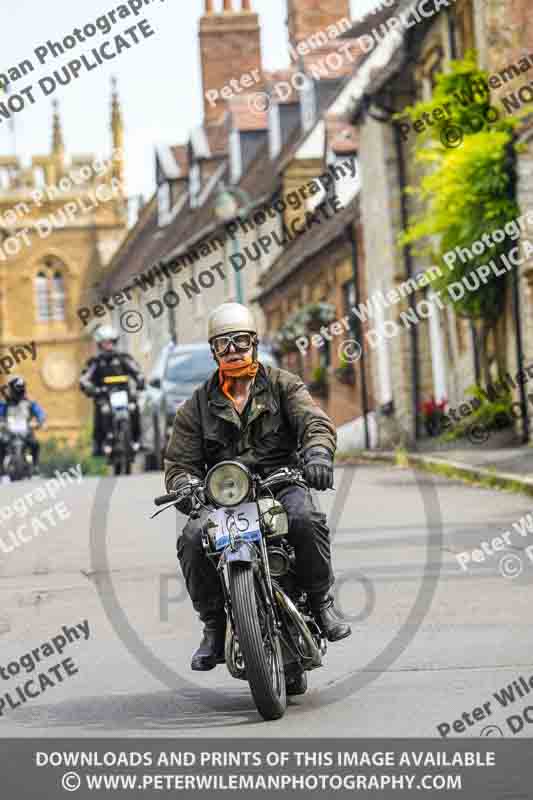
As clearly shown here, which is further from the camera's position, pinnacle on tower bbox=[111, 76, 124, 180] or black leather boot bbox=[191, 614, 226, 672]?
pinnacle on tower bbox=[111, 76, 124, 180]

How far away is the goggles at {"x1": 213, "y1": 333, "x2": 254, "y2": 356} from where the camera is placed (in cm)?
716

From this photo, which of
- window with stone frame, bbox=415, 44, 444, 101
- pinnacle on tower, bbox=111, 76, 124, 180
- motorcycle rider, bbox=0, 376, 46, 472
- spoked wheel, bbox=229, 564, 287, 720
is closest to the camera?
spoked wheel, bbox=229, 564, 287, 720

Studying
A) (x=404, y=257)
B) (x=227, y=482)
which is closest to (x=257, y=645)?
(x=227, y=482)

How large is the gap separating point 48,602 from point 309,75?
33683 millimetres

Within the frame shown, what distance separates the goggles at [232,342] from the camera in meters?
7.16

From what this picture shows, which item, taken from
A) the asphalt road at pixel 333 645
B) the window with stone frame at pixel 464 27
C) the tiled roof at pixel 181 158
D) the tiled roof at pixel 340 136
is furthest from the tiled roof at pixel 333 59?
the asphalt road at pixel 333 645

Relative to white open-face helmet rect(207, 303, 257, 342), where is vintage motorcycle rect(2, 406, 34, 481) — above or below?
below

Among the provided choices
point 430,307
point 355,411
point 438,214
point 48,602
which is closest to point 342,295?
point 355,411

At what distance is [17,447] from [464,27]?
9177mm

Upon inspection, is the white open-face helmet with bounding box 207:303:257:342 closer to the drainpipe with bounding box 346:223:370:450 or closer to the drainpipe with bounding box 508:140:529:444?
the drainpipe with bounding box 508:140:529:444

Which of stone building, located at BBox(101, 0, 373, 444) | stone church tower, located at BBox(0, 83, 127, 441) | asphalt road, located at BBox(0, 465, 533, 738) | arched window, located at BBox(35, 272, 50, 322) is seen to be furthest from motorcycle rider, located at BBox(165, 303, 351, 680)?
arched window, located at BBox(35, 272, 50, 322)

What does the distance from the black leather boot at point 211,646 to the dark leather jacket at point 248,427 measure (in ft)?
2.01

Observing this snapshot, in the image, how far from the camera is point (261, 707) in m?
6.70
